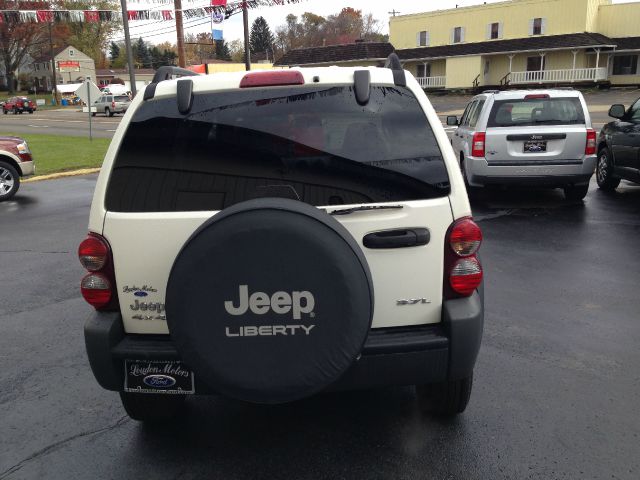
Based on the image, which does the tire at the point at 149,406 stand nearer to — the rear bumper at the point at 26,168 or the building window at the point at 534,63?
the rear bumper at the point at 26,168

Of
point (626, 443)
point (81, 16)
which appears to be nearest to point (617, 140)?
point (626, 443)

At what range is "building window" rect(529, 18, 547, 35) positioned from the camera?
168 feet

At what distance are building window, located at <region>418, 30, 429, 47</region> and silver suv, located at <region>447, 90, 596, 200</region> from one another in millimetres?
51526

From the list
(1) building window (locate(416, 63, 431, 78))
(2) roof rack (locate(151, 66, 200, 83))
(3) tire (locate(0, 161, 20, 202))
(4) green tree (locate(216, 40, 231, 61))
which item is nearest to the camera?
(2) roof rack (locate(151, 66, 200, 83))

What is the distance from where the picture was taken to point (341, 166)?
294cm

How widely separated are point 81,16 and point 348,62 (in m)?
36.5

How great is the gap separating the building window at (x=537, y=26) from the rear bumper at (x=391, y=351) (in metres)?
55.0

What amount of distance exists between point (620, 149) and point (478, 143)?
245cm

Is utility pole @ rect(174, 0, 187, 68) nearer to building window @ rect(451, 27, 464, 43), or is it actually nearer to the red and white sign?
building window @ rect(451, 27, 464, 43)

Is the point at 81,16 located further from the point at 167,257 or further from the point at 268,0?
the point at 167,257

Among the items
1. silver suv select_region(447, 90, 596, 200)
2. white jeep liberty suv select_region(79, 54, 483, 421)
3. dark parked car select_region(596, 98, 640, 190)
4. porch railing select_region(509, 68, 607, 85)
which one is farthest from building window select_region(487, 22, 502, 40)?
white jeep liberty suv select_region(79, 54, 483, 421)

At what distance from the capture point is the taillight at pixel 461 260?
2990 mm

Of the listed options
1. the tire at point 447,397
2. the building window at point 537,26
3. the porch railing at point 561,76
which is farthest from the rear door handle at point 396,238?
the building window at point 537,26

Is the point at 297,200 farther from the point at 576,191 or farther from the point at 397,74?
the point at 576,191
